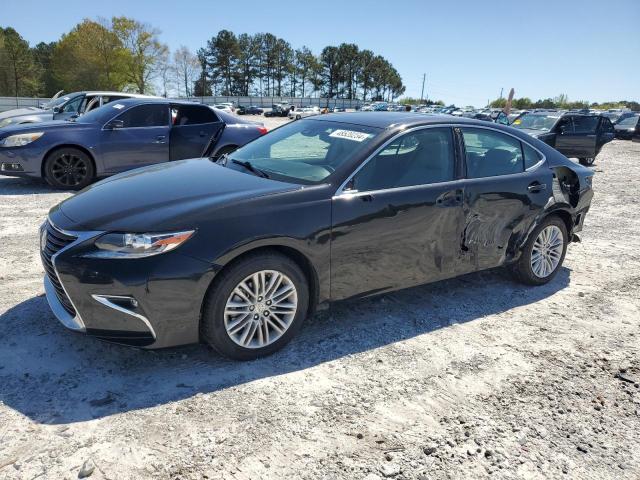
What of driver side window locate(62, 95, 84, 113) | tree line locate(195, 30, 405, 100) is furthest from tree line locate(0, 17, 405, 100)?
driver side window locate(62, 95, 84, 113)

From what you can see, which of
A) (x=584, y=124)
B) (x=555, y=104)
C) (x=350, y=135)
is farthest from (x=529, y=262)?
(x=555, y=104)

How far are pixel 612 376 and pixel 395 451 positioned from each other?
181 cm

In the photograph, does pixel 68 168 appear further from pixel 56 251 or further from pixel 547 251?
pixel 547 251

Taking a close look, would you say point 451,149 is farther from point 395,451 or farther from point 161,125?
point 161,125

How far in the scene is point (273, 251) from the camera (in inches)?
127

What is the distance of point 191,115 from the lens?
28.8 ft

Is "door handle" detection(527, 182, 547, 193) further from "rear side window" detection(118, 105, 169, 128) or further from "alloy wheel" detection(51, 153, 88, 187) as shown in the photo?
"alloy wheel" detection(51, 153, 88, 187)

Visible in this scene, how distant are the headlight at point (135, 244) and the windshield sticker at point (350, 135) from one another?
1632 millimetres

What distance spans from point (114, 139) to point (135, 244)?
19.5ft

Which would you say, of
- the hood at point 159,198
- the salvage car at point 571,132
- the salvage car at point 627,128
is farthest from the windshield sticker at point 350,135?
the salvage car at point 627,128

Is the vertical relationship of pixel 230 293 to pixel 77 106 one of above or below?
below

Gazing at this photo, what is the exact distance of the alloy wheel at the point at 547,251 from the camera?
476 cm

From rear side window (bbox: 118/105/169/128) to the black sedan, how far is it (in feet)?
15.5

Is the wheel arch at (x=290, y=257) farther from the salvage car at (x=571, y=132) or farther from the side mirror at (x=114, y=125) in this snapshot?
the salvage car at (x=571, y=132)
